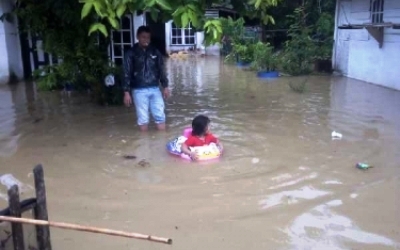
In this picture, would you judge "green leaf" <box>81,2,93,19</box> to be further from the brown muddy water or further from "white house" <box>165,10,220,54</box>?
"white house" <box>165,10,220,54</box>

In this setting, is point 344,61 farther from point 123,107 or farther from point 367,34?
point 123,107

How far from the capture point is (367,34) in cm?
1354

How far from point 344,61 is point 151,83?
33.4 feet

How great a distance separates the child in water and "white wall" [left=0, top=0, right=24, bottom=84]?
30.8 feet

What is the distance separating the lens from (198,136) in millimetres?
5859

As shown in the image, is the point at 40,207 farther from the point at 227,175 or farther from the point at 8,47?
the point at 8,47

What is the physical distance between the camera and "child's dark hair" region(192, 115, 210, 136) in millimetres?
5711

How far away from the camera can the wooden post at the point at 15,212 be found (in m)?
2.80

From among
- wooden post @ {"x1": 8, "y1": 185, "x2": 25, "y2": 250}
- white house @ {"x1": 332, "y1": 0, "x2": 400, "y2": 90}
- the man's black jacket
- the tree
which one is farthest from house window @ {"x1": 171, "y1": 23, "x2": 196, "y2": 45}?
wooden post @ {"x1": 8, "y1": 185, "x2": 25, "y2": 250}

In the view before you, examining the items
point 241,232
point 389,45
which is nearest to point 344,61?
point 389,45

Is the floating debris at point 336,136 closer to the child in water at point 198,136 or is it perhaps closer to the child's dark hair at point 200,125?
the child in water at point 198,136

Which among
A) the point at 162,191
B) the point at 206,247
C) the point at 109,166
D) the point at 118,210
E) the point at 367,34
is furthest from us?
the point at 367,34

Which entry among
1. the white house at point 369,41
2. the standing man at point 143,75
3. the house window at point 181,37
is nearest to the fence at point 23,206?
the standing man at point 143,75

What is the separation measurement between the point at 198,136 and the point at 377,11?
381 inches
